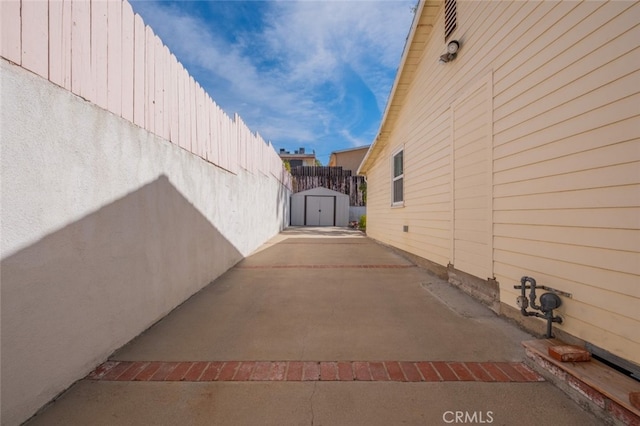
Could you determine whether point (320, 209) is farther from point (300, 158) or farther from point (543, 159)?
point (300, 158)

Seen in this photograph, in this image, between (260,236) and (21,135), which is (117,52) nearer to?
(21,135)

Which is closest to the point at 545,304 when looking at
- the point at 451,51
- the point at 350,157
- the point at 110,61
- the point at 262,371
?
the point at 262,371

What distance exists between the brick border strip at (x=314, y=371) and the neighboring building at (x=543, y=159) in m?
0.76

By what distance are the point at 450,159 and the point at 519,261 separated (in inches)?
83.7

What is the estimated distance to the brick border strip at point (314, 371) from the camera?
2.12 metres

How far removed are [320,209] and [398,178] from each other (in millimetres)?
12223

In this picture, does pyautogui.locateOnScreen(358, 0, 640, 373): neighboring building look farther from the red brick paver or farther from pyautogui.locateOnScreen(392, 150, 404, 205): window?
the red brick paver

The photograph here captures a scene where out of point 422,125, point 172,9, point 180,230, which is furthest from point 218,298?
point 422,125

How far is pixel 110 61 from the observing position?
2350 millimetres

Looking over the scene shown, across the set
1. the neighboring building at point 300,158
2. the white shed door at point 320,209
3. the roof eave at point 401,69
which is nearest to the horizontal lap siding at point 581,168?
the roof eave at point 401,69

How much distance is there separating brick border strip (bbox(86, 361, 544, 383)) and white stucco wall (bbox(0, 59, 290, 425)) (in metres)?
0.33

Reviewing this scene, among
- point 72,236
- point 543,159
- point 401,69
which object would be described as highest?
point 401,69

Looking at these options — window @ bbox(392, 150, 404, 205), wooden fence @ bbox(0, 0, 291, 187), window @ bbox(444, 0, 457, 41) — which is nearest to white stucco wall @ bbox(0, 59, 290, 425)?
wooden fence @ bbox(0, 0, 291, 187)

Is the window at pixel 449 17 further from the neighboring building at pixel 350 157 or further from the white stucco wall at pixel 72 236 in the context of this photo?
the neighboring building at pixel 350 157
